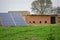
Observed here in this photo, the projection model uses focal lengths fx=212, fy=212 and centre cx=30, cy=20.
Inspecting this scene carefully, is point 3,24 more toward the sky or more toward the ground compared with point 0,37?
more toward the ground

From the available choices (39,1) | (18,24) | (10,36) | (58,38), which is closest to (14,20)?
(18,24)

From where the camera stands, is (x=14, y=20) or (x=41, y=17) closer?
(x=14, y=20)

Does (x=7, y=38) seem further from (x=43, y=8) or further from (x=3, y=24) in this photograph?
(x=43, y=8)

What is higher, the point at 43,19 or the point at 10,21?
the point at 10,21

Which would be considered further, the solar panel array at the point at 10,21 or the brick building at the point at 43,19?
the brick building at the point at 43,19

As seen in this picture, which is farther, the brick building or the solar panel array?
the brick building

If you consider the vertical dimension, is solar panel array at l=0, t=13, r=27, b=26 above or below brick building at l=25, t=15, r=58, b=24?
above

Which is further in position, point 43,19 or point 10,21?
point 43,19


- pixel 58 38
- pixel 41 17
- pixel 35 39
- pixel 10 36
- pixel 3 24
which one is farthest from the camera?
pixel 41 17

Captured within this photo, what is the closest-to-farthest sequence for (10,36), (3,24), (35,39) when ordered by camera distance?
(35,39), (10,36), (3,24)

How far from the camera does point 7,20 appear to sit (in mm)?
17766

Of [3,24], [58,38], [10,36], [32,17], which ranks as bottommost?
[32,17]

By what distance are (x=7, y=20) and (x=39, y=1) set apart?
22.8m

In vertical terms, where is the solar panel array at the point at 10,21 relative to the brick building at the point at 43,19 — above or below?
above
